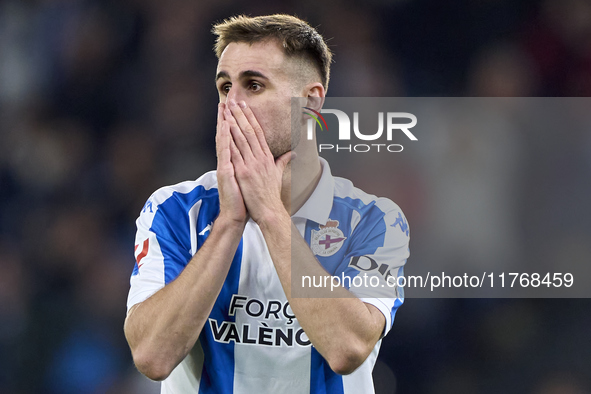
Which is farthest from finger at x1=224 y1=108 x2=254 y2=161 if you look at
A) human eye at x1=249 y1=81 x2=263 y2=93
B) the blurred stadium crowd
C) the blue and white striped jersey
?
the blurred stadium crowd

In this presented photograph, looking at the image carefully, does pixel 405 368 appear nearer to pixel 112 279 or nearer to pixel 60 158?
pixel 112 279

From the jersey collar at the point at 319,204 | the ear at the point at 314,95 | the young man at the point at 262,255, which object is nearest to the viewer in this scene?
the young man at the point at 262,255

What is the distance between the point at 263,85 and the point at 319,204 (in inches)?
20.6

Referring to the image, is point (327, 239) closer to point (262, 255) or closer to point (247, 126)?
point (262, 255)

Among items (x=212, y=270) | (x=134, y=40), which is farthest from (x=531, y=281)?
(x=134, y=40)

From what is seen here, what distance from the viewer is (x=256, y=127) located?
2.03 m

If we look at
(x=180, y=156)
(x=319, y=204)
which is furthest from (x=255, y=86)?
(x=180, y=156)

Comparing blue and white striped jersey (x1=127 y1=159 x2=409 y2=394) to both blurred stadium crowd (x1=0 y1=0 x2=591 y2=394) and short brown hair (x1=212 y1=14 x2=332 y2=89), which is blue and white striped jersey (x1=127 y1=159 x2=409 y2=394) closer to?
short brown hair (x1=212 y1=14 x2=332 y2=89)

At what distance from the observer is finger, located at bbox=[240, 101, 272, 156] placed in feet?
6.61

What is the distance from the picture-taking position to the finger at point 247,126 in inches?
78.0

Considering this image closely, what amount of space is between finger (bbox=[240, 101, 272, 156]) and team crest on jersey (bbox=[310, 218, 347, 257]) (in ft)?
1.29

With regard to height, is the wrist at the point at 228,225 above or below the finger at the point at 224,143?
below

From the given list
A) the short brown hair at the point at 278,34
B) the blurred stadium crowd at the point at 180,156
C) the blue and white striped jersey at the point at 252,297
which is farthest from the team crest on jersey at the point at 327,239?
the blurred stadium crowd at the point at 180,156

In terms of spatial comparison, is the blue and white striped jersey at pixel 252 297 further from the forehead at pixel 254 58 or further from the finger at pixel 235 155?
the forehead at pixel 254 58
